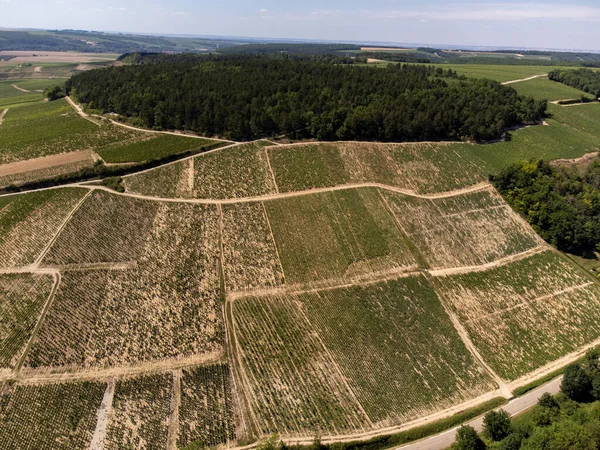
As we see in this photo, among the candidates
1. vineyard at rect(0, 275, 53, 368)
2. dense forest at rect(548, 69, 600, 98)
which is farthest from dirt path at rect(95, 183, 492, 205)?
dense forest at rect(548, 69, 600, 98)

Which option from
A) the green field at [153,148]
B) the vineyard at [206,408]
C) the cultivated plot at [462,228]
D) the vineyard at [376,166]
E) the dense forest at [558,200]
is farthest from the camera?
the vineyard at [376,166]

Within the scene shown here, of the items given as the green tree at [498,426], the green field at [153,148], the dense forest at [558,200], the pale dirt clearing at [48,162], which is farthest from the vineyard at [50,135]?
the dense forest at [558,200]

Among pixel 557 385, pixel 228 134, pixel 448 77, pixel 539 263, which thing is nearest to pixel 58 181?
pixel 228 134

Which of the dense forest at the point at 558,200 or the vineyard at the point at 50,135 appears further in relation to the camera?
the vineyard at the point at 50,135

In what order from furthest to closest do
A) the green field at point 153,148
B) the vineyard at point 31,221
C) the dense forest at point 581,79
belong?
the dense forest at point 581,79, the green field at point 153,148, the vineyard at point 31,221

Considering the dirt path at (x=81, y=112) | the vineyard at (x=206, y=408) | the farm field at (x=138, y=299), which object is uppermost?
the dirt path at (x=81, y=112)

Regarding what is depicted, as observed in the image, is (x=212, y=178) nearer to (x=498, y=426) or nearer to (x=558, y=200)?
(x=498, y=426)

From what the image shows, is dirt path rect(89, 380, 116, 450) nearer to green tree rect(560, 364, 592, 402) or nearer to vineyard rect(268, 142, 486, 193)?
vineyard rect(268, 142, 486, 193)

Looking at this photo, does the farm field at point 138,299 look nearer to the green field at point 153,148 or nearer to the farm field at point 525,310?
the green field at point 153,148
